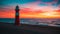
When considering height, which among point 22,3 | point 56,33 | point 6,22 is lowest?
point 56,33

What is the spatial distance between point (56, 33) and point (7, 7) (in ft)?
2.07

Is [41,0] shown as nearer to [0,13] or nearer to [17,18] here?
[17,18]

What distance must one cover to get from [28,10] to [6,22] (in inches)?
11.4

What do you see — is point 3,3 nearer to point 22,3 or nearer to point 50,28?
point 22,3

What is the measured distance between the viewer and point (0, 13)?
1444mm

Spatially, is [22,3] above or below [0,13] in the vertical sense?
above

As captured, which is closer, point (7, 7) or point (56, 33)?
point (56, 33)

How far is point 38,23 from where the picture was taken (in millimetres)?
1423

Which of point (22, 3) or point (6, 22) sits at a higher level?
point (22, 3)

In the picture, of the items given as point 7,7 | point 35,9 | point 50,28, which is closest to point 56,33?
point 50,28

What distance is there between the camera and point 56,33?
122 cm

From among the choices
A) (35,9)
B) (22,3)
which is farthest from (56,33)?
(22,3)

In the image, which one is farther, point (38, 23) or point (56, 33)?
point (38, 23)

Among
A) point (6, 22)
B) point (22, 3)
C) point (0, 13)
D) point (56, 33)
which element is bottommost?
point (56, 33)
